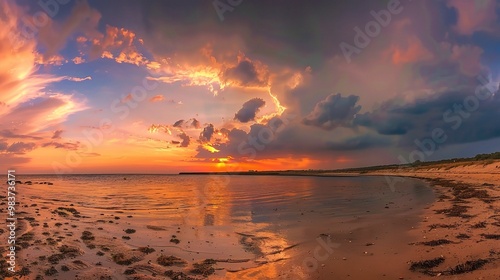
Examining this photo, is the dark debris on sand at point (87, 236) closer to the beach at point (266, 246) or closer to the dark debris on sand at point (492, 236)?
the beach at point (266, 246)

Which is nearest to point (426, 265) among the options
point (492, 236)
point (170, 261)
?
point (492, 236)

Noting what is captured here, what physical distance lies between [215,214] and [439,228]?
16.7 meters

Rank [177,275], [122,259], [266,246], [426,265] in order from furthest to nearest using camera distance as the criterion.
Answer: [266,246] → [122,259] → [177,275] → [426,265]

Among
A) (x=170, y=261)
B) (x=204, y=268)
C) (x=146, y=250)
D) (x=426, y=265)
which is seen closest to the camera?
(x=426, y=265)

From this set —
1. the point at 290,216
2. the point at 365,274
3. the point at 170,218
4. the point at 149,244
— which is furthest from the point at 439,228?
the point at 170,218

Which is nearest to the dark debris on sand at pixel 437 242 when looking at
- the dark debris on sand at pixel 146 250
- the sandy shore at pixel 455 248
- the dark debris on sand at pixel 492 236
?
the sandy shore at pixel 455 248

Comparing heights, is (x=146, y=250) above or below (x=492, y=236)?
below

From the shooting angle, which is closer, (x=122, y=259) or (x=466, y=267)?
(x=466, y=267)

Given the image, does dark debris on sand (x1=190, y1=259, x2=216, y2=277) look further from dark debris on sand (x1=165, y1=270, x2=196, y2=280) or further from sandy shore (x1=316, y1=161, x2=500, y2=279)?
sandy shore (x1=316, y1=161, x2=500, y2=279)

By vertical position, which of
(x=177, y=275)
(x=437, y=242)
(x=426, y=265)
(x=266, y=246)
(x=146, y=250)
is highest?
(x=437, y=242)

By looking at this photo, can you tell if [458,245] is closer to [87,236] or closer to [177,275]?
[177,275]

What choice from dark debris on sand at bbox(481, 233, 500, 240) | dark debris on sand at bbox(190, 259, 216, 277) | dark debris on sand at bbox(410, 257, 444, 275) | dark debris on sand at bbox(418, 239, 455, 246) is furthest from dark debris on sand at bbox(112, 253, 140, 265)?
dark debris on sand at bbox(481, 233, 500, 240)

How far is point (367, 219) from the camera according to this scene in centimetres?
2178

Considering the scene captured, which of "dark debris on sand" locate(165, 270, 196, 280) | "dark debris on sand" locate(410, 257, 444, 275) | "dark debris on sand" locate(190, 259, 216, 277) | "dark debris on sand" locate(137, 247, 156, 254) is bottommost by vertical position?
"dark debris on sand" locate(190, 259, 216, 277)
